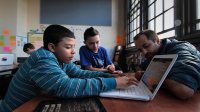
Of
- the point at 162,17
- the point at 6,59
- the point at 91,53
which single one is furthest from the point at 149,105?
the point at 6,59

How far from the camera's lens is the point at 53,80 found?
2.43ft

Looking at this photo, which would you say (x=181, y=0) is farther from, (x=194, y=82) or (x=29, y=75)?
(x=29, y=75)

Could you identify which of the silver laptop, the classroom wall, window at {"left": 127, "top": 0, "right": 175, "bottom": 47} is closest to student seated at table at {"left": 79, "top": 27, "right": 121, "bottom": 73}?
window at {"left": 127, "top": 0, "right": 175, "bottom": 47}

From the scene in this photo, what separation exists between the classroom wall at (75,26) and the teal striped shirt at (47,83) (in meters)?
3.76

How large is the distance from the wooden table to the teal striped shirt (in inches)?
2.8

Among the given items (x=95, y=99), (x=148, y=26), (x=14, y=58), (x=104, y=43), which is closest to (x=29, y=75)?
(x=95, y=99)

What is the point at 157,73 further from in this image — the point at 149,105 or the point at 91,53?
the point at 91,53

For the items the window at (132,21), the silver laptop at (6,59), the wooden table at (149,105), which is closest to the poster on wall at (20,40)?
the silver laptop at (6,59)

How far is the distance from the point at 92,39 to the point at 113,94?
45.0 inches

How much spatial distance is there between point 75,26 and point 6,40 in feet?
5.20

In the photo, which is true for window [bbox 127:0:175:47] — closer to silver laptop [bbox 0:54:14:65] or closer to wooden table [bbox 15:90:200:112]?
wooden table [bbox 15:90:200:112]

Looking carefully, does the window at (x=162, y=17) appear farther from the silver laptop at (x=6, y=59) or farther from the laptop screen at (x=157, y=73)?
the silver laptop at (x=6, y=59)

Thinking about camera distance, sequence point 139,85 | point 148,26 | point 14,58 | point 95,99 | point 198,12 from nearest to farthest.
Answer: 1. point 95,99
2. point 139,85
3. point 198,12
4. point 148,26
5. point 14,58

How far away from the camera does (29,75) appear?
811 mm
